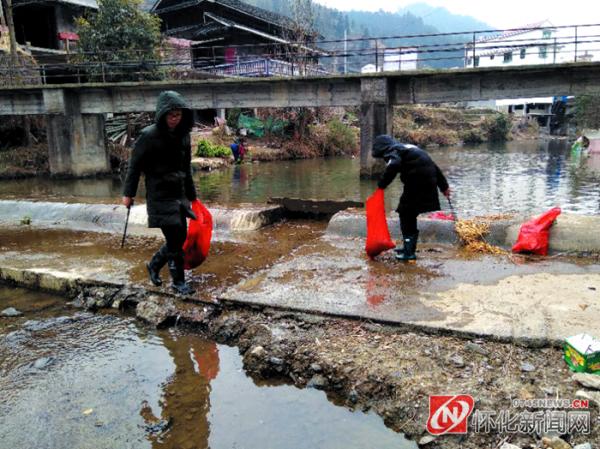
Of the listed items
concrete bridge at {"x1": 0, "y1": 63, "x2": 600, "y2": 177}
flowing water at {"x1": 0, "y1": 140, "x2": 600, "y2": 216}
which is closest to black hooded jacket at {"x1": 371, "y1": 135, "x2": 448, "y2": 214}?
flowing water at {"x1": 0, "y1": 140, "x2": 600, "y2": 216}

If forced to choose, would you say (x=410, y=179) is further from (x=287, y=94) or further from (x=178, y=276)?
(x=287, y=94)

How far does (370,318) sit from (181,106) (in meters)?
2.60

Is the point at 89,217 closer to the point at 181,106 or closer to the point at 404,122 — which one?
the point at 181,106

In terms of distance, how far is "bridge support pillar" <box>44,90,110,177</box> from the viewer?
2028 cm

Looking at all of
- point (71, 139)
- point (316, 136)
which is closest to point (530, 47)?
point (316, 136)

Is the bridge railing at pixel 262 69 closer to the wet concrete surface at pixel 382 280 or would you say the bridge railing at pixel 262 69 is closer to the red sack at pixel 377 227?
the wet concrete surface at pixel 382 280

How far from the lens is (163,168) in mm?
5016

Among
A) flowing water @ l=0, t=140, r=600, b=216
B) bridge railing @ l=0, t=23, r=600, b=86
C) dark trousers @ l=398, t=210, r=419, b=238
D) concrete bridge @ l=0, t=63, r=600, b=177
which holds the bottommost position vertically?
flowing water @ l=0, t=140, r=600, b=216

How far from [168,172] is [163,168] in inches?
2.6

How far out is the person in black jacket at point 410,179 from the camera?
5840 mm

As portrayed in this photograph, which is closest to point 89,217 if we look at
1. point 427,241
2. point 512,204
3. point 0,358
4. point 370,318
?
point 0,358

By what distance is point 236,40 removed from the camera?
119ft

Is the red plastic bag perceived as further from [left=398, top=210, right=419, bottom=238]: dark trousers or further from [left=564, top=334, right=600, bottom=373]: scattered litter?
[left=564, top=334, right=600, bottom=373]: scattered litter

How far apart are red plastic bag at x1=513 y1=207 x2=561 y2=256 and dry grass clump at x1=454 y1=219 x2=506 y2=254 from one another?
25 cm
